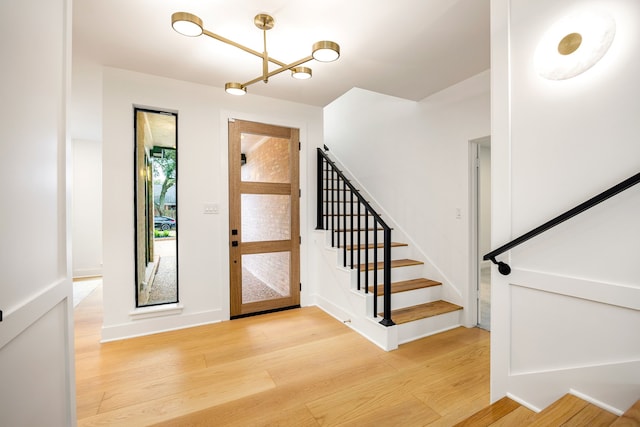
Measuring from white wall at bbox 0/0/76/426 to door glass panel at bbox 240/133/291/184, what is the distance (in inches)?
83.6

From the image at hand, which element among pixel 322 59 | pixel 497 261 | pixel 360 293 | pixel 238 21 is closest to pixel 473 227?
pixel 360 293

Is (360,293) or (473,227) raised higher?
(473,227)

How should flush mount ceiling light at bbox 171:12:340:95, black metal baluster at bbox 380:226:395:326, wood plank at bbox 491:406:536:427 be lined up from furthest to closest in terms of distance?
black metal baluster at bbox 380:226:395:326 → flush mount ceiling light at bbox 171:12:340:95 → wood plank at bbox 491:406:536:427

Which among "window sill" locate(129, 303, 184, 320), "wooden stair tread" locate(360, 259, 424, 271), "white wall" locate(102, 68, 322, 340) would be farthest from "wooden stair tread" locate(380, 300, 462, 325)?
"window sill" locate(129, 303, 184, 320)

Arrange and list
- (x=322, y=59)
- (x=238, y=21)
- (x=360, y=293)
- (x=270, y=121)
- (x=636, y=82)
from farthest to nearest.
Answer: (x=270, y=121)
(x=360, y=293)
(x=238, y=21)
(x=322, y=59)
(x=636, y=82)

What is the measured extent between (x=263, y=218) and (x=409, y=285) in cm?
193

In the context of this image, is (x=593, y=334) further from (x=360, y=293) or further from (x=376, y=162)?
(x=376, y=162)

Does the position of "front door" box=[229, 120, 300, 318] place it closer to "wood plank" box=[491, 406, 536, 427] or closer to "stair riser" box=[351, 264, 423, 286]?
"stair riser" box=[351, 264, 423, 286]

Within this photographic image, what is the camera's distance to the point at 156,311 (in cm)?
293

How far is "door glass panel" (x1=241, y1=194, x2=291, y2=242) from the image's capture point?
3416mm

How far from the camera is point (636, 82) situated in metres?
1.16

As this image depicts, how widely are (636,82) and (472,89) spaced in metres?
2.05

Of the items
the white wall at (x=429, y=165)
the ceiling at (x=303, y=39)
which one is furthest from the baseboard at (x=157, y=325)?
the white wall at (x=429, y=165)

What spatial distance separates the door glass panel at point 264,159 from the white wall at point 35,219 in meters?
2.12
